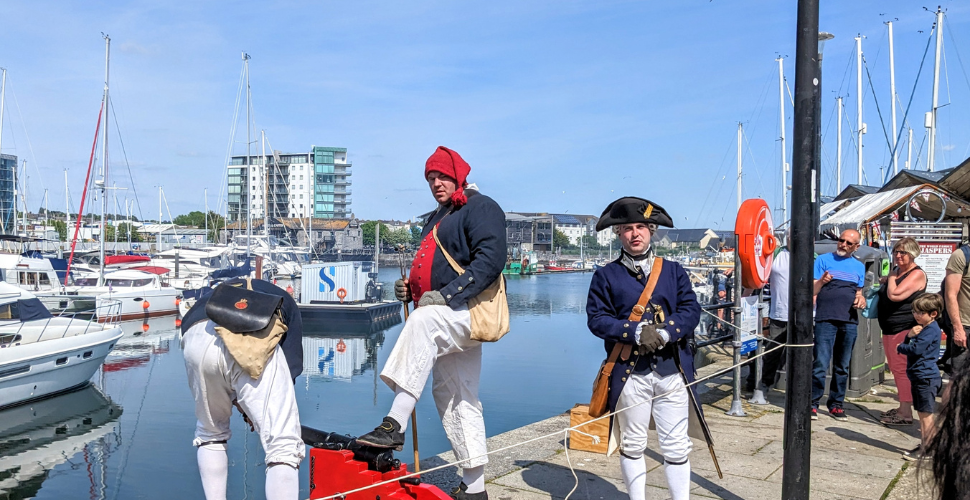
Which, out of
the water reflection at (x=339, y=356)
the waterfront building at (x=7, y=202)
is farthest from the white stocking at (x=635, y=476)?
the waterfront building at (x=7, y=202)

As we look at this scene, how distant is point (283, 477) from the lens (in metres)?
3.22

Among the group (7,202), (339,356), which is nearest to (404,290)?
(339,356)

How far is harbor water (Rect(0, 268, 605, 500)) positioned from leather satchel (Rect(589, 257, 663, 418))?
335cm

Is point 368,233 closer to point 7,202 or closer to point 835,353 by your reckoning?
point 7,202

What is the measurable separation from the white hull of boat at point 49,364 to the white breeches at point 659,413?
13856 millimetres

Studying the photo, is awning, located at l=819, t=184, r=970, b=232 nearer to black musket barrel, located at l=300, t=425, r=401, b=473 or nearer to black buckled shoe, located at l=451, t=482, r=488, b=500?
black buckled shoe, located at l=451, t=482, r=488, b=500

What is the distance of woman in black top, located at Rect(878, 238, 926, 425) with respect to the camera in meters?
6.20

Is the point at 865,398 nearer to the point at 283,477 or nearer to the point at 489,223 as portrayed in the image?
the point at 489,223

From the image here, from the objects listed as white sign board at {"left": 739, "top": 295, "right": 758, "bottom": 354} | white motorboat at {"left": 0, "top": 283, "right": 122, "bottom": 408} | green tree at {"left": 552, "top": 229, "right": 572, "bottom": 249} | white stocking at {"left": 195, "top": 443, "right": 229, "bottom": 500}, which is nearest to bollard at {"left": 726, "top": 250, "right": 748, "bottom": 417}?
white sign board at {"left": 739, "top": 295, "right": 758, "bottom": 354}

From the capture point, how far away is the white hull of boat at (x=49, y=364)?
→ 45.8 ft

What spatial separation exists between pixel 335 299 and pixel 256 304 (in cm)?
3192

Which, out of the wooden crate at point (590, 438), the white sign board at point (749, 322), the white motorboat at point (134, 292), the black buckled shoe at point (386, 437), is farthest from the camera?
the white motorboat at point (134, 292)

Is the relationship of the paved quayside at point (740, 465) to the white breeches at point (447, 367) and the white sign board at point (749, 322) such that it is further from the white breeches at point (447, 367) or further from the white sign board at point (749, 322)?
the white sign board at point (749, 322)

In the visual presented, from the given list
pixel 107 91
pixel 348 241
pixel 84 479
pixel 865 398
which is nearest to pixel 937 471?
pixel 865 398
